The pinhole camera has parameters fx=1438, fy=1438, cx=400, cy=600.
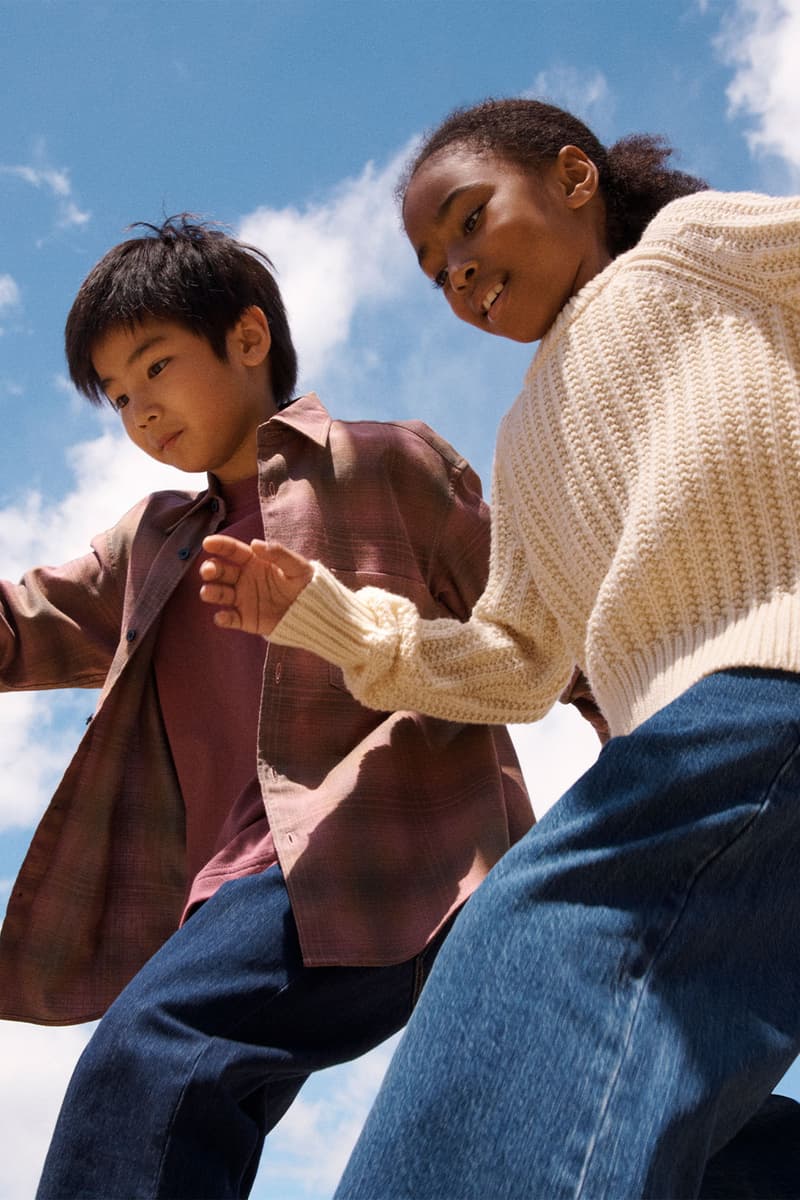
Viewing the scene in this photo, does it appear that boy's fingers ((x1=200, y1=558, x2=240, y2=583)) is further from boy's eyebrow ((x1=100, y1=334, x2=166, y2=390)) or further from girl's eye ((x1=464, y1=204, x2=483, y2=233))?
boy's eyebrow ((x1=100, y1=334, x2=166, y2=390))

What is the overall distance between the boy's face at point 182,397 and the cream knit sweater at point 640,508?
852 millimetres

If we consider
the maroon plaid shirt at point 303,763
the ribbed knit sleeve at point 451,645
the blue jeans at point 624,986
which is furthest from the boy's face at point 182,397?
the blue jeans at point 624,986

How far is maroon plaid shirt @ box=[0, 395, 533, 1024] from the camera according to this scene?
2.33m

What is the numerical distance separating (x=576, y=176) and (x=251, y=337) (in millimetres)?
933

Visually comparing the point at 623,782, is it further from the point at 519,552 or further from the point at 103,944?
the point at 103,944

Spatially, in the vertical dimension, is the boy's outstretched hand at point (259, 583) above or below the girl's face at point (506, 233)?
below

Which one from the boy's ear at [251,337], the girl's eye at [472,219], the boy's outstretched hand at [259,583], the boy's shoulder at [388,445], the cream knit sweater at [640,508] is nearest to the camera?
the cream knit sweater at [640,508]

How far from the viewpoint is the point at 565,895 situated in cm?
149

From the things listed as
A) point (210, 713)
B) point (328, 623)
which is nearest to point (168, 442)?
point (210, 713)

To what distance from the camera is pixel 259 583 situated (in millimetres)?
2016

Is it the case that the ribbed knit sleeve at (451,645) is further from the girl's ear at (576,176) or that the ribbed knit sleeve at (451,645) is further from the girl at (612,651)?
the girl's ear at (576,176)

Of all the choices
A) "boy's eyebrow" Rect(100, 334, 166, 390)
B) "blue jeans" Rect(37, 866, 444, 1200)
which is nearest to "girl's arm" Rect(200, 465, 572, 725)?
"blue jeans" Rect(37, 866, 444, 1200)

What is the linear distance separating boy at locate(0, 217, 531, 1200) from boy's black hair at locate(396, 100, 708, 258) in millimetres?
616

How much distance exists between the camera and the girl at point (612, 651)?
139 centimetres
